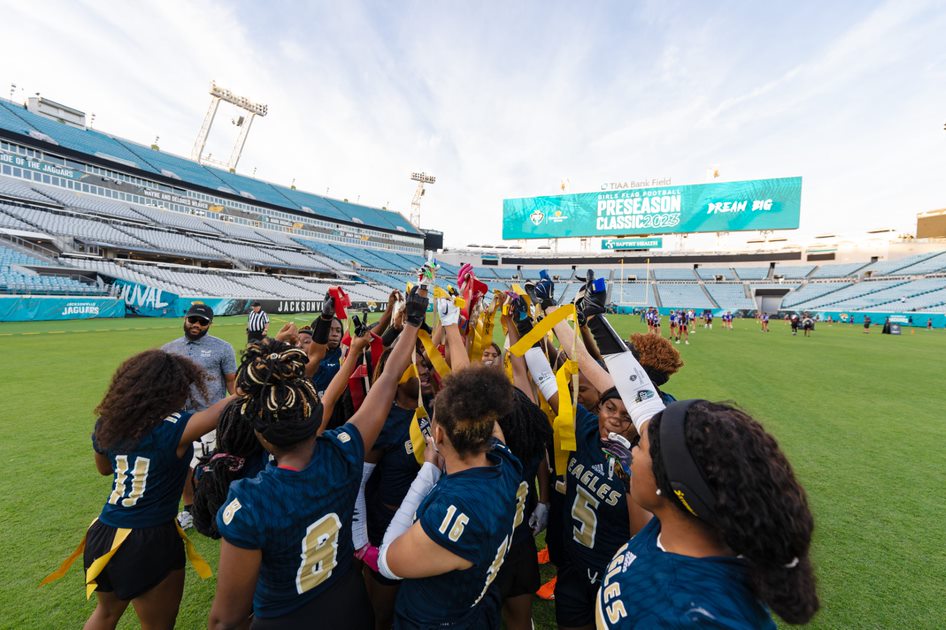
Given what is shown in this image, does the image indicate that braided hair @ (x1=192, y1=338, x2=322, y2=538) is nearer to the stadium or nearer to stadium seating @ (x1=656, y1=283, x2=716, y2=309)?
the stadium

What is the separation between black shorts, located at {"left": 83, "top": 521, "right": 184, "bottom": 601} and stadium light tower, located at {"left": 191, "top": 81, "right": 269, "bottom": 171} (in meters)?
57.5

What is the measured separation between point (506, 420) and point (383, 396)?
67cm

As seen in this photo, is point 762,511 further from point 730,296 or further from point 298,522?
point 730,296

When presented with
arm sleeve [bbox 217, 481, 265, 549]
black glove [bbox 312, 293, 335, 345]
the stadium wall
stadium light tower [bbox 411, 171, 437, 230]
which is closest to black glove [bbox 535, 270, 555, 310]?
black glove [bbox 312, 293, 335, 345]

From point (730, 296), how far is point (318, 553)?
58.4m

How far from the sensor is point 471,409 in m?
1.48

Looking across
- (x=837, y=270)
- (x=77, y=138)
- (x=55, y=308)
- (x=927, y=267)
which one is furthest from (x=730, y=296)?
(x=77, y=138)

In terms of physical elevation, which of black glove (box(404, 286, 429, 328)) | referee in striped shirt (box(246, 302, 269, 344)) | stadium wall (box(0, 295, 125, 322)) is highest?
black glove (box(404, 286, 429, 328))

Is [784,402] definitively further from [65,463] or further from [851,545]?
[65,463]

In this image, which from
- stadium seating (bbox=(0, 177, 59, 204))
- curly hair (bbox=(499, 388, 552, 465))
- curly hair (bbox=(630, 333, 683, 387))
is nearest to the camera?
curly hair (bbox=(499, 388, 552, 465))

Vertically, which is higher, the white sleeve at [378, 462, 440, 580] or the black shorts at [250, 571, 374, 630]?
the white sleeve at [378, 462, 440, 580]

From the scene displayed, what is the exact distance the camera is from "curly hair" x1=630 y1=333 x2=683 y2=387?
3.13 metres

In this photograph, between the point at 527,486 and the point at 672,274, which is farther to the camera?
the point at 672,274

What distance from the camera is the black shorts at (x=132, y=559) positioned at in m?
1.95
